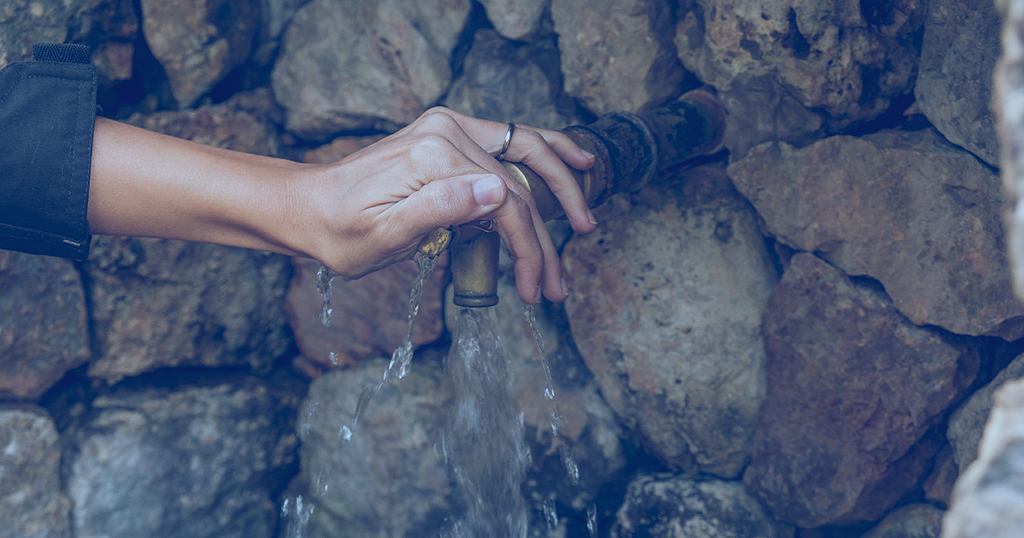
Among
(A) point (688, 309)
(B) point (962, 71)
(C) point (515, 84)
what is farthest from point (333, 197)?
(B) point (962, 71)

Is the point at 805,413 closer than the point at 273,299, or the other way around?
the point at 805,413

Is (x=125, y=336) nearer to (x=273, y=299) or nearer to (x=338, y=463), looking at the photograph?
(x=273, y=299)

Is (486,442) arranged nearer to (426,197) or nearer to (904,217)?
(426,197)

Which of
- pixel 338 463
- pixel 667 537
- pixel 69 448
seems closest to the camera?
pixel 667 537

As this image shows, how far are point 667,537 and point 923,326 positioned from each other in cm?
72

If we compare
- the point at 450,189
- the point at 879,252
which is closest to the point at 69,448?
the point at 450,189

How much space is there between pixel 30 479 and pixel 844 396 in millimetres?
1915

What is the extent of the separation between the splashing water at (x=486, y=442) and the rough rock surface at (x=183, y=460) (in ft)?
1.96

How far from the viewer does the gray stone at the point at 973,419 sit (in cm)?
108

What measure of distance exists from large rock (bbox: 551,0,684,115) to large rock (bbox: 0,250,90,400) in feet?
4.42

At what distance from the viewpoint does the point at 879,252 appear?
3.95ft

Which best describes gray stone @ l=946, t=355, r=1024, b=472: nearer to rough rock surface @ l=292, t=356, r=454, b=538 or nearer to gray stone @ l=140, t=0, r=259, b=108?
rough rock surface @ l=292, t=356, r=454, b=538

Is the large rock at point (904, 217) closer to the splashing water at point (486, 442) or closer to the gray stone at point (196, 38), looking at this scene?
the splashing water at point (486, 442)

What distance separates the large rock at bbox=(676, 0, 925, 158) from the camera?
1.16 meters
